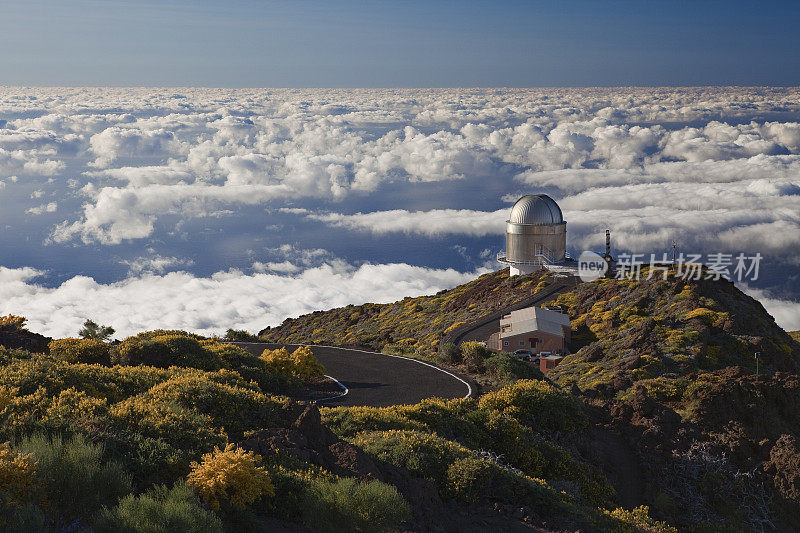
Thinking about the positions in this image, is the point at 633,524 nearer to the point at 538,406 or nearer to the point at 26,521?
the point at 538,406

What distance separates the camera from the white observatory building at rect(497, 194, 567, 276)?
5922cm

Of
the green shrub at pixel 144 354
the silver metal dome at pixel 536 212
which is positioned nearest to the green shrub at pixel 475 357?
the green shrub at pixel 144 354

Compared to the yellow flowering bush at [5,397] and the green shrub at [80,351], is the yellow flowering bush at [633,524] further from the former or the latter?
the green shrub at [80,351]

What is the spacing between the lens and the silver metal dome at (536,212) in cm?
5922

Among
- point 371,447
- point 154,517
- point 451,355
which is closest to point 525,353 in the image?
point 451,355

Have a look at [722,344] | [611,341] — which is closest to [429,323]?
[611,341]

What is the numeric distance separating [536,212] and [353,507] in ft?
172

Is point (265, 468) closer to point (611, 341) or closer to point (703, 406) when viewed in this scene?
point (703, 406)

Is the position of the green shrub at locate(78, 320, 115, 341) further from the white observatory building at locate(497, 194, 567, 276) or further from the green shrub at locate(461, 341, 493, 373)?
the white observatory building at locate(497, 194, 567, 276)

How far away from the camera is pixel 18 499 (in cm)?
768

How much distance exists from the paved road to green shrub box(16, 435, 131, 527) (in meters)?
10.7

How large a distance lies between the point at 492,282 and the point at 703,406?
3913 cm

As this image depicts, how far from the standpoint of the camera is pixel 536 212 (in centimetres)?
5931

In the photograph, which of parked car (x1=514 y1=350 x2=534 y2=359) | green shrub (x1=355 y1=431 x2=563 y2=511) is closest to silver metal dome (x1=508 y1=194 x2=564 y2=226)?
parked car (x1=514 y1=350 x2=534 y2=359)
